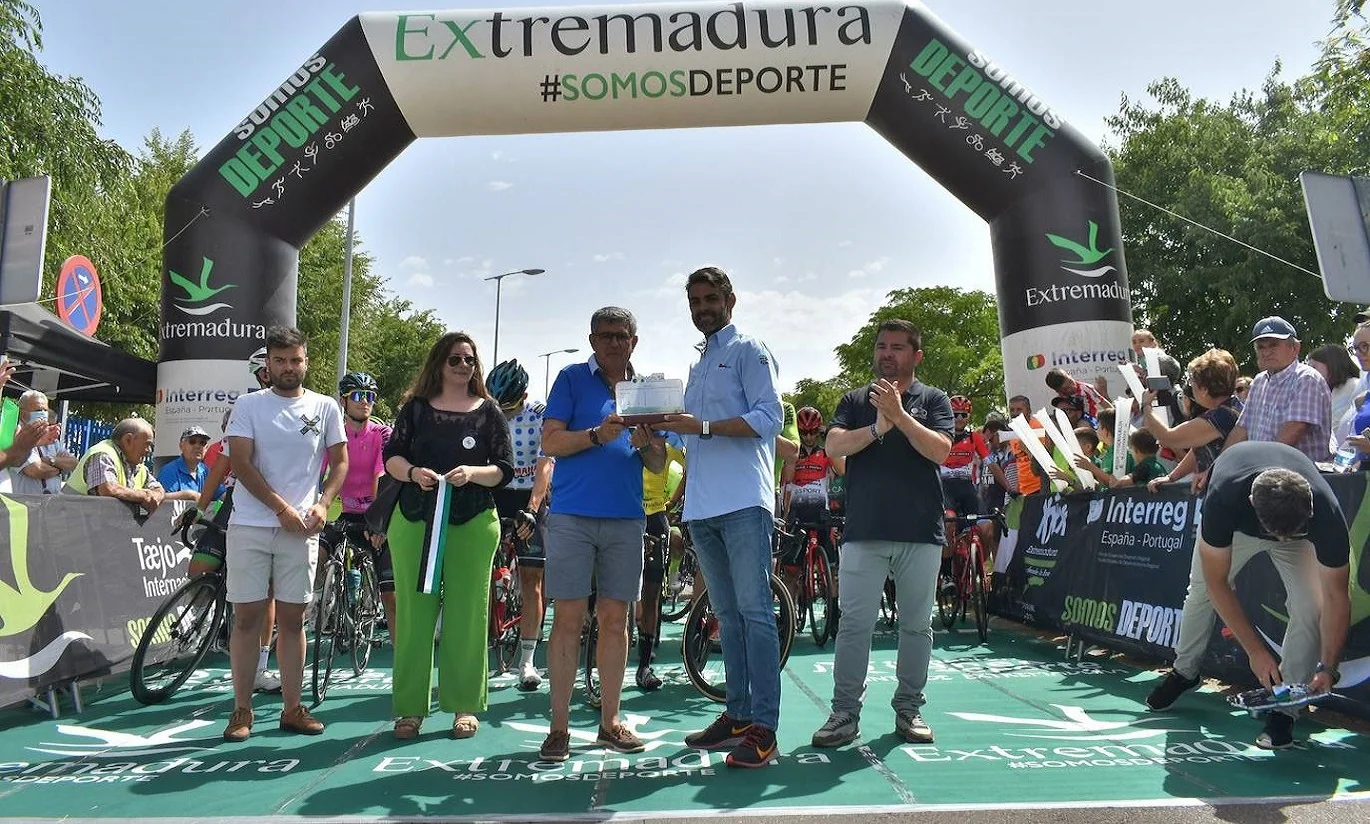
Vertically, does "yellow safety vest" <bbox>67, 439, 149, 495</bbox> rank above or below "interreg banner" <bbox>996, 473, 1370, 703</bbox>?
above

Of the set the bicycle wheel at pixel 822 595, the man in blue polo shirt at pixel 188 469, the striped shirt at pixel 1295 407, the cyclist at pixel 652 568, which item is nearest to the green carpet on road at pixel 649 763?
the cyclist at pixel 652 568

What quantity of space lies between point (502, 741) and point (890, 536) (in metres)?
2.11

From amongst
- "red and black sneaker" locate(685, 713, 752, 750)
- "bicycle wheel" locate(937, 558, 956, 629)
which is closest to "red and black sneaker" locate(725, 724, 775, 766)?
"red and black sneaker" locate(685, 713, 752, 750)

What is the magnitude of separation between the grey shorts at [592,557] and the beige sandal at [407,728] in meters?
1.05

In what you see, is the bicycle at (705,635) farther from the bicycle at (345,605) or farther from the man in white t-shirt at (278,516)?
the bicycle at (345,605)

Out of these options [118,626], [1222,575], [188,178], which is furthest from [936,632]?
[188,178]

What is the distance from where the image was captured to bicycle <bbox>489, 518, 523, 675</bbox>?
729cm

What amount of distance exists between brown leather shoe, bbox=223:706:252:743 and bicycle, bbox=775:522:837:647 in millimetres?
4406

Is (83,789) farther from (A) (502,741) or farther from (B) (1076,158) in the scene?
(B) (1076,158)

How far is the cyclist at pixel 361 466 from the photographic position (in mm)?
7188

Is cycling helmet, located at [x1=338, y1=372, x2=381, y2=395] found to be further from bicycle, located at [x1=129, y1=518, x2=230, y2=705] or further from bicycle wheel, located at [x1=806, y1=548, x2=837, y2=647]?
bicycle wheel, located at [x1=806, y1=548, x2=837, y2=647]

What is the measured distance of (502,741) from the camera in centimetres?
500

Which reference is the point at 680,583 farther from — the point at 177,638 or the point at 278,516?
the point at 278,516

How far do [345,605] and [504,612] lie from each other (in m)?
1.12
